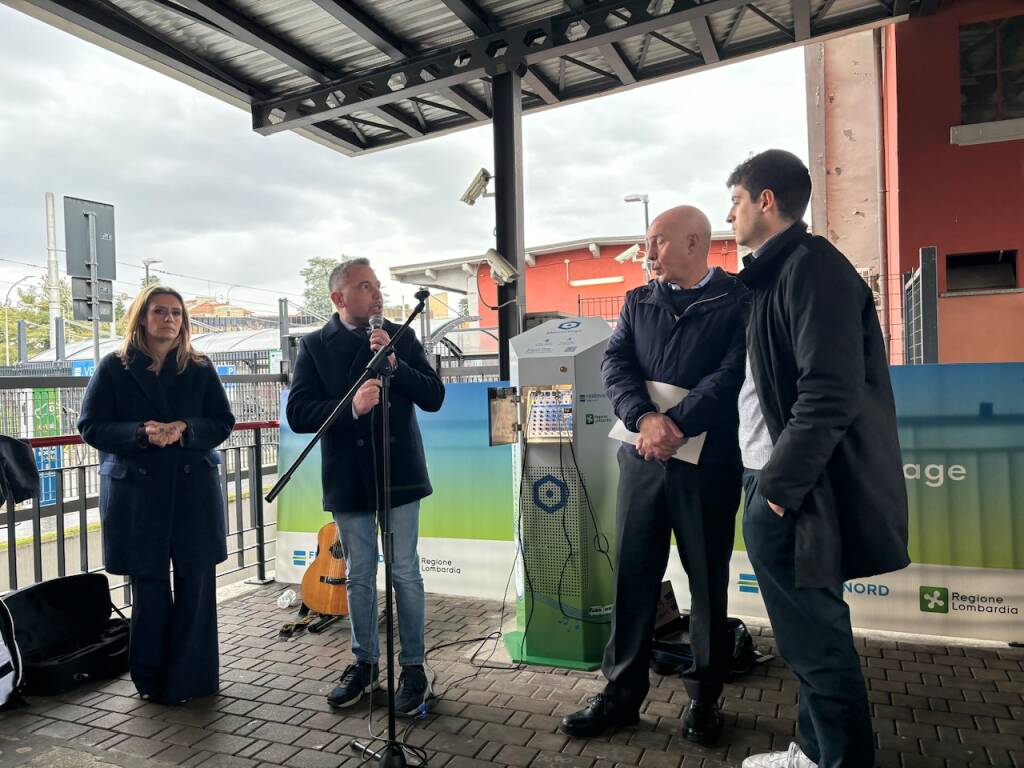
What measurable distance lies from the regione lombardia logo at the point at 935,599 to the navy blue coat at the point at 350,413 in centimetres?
292

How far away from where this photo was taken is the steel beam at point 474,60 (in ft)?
17.7

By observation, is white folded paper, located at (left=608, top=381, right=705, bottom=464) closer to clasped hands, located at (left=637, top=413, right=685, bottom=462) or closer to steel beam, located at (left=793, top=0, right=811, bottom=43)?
clasped hands, located at (left=637, top=413, right=685, bottom=462)

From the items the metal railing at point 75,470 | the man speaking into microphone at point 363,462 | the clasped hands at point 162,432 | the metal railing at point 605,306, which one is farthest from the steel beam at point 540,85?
the metal railing at point 605,306

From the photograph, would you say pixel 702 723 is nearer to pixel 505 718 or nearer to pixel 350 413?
pixel 505 718

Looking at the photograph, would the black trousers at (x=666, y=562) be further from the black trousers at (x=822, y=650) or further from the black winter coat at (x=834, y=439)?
the black winter coat at (x=834, y=439)

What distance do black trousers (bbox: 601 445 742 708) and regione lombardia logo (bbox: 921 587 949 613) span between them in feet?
5.90

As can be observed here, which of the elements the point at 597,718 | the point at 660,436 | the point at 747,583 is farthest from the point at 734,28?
the point at 597,718

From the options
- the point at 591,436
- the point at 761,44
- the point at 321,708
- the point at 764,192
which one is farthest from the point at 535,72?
the point at 321,708

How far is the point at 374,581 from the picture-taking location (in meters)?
3.28

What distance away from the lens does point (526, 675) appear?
140 inches

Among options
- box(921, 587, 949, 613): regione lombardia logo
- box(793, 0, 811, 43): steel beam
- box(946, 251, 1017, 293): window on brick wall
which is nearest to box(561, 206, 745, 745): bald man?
box(921, 587, 949, 613): regione lombardia logo

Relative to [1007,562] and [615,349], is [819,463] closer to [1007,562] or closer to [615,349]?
[615,349]

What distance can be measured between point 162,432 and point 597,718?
7.64ft

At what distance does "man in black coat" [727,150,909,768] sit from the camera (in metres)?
1.96
